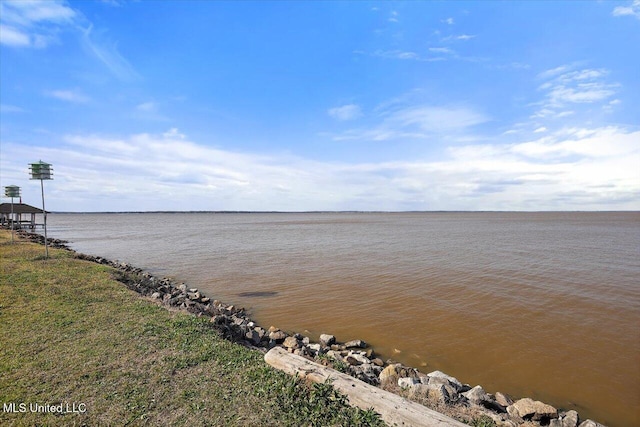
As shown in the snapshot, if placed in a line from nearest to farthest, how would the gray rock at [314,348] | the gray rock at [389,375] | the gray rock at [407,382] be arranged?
the gray rock at [407,382]
the gray rock at [389,375]
the gray rock at [314,348]

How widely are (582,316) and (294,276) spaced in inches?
547

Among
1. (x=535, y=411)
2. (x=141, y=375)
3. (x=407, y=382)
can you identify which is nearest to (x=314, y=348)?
(x=407, y=382)

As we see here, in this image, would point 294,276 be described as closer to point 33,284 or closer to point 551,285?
point 33,284

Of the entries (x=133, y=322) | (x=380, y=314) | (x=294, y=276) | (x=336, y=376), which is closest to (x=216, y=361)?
(x=336, y=376)

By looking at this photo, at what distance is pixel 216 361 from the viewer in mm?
6664

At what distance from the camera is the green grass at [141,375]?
4.98 m

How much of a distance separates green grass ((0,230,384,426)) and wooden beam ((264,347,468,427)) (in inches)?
7.3

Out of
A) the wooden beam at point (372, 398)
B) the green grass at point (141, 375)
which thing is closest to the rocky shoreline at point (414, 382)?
the wooden beam at point (372, 398)

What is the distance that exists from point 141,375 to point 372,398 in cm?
443

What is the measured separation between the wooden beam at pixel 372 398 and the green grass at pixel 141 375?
0.19 m

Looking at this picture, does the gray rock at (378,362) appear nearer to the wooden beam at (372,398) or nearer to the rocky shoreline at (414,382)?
the rocky shoreline at (414,382)

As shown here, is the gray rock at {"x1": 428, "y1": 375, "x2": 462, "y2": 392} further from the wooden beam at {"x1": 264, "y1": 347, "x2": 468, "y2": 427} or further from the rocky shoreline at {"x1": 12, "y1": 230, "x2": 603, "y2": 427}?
the wooden beam at {"x1": 264, "y1": 347, "x2": 468, "y2": 427}

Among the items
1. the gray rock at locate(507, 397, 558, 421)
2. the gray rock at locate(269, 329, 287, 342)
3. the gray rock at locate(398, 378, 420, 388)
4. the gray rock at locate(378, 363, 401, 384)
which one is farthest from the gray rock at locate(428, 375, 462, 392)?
the gray rock at locate(269, 329, 287, 342)

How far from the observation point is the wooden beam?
486cm
